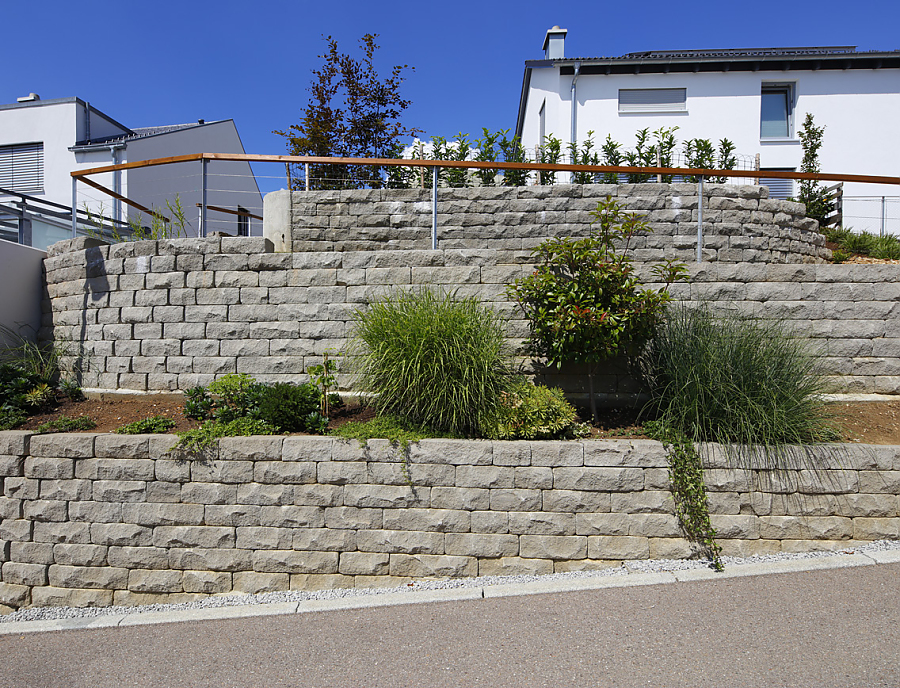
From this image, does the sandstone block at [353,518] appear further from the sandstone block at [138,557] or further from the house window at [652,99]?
the house window at [652,99]

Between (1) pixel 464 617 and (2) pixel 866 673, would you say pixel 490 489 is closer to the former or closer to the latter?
(1) pixel 464 617

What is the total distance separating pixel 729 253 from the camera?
23.6 feet

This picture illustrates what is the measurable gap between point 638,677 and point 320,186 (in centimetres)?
834

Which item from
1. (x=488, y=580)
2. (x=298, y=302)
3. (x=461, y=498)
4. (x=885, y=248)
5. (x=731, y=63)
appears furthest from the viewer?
(x=731, y=63)

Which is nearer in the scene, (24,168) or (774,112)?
(774,112)

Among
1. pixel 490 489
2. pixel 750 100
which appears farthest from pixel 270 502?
pixel 750 100

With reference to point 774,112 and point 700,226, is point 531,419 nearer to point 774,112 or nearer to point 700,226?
point 700,226

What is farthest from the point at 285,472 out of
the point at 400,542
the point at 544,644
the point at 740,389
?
the point at 740,389

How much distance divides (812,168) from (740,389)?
40.0ft

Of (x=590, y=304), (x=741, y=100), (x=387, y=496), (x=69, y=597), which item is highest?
(x=741, y=100)

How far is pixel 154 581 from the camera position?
4.64 metres

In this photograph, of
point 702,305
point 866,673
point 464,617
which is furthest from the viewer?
point 702,305

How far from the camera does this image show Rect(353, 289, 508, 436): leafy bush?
15.4ft

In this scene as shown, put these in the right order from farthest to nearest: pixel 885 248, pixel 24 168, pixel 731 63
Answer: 1. pixel 24 168
2. pixel 731 63
3. pixel 885 248
